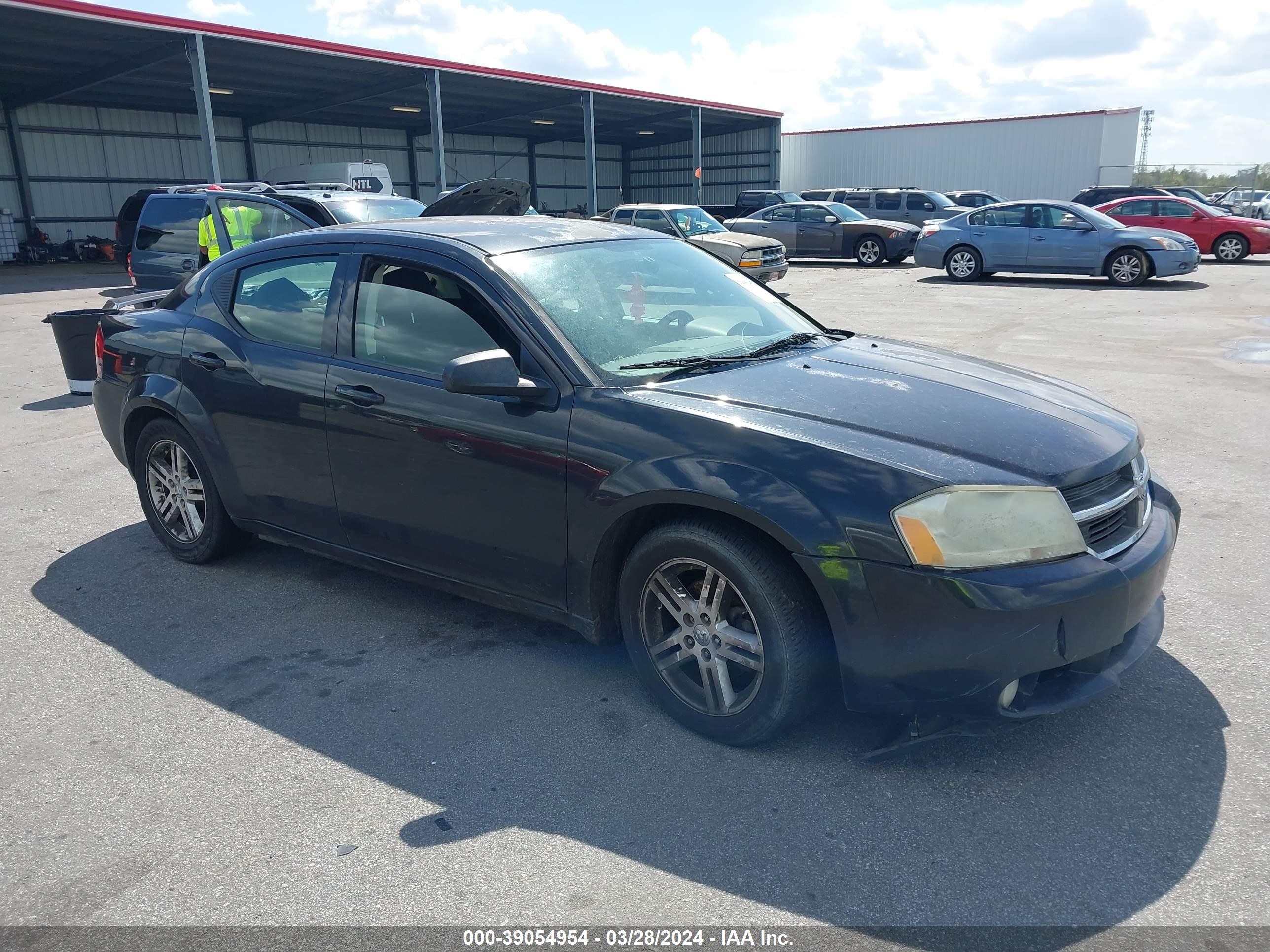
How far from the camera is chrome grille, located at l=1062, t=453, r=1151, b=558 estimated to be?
3004 millimetres

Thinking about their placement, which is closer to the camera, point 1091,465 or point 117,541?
point 1091,465

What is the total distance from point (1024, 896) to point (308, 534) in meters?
3.12

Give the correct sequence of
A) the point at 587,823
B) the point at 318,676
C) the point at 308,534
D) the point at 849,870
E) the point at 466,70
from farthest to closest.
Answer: the point at 466,70 < the point at 308,534 < the point at 318,676 < the point at 587,823 < the point at 849,870

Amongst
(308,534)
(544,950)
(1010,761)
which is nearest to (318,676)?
(308,534)

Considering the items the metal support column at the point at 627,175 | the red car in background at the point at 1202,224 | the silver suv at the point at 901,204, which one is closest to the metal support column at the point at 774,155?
Result: the metal support column at the point at 627,175

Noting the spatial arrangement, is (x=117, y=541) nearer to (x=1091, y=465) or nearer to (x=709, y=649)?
(x=709, y=649)

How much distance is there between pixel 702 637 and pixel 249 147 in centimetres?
3587

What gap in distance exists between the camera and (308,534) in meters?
4.36

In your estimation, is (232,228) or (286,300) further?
(232,228)

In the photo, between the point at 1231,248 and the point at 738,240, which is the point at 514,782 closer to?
the point at 738,240

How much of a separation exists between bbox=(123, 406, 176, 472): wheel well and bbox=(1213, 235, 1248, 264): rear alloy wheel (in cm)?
2276

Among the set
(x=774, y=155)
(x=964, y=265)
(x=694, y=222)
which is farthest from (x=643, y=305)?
(x=774, y=155)

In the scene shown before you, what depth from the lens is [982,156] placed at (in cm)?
4050

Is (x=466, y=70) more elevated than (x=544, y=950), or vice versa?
(x=466, y=70)
